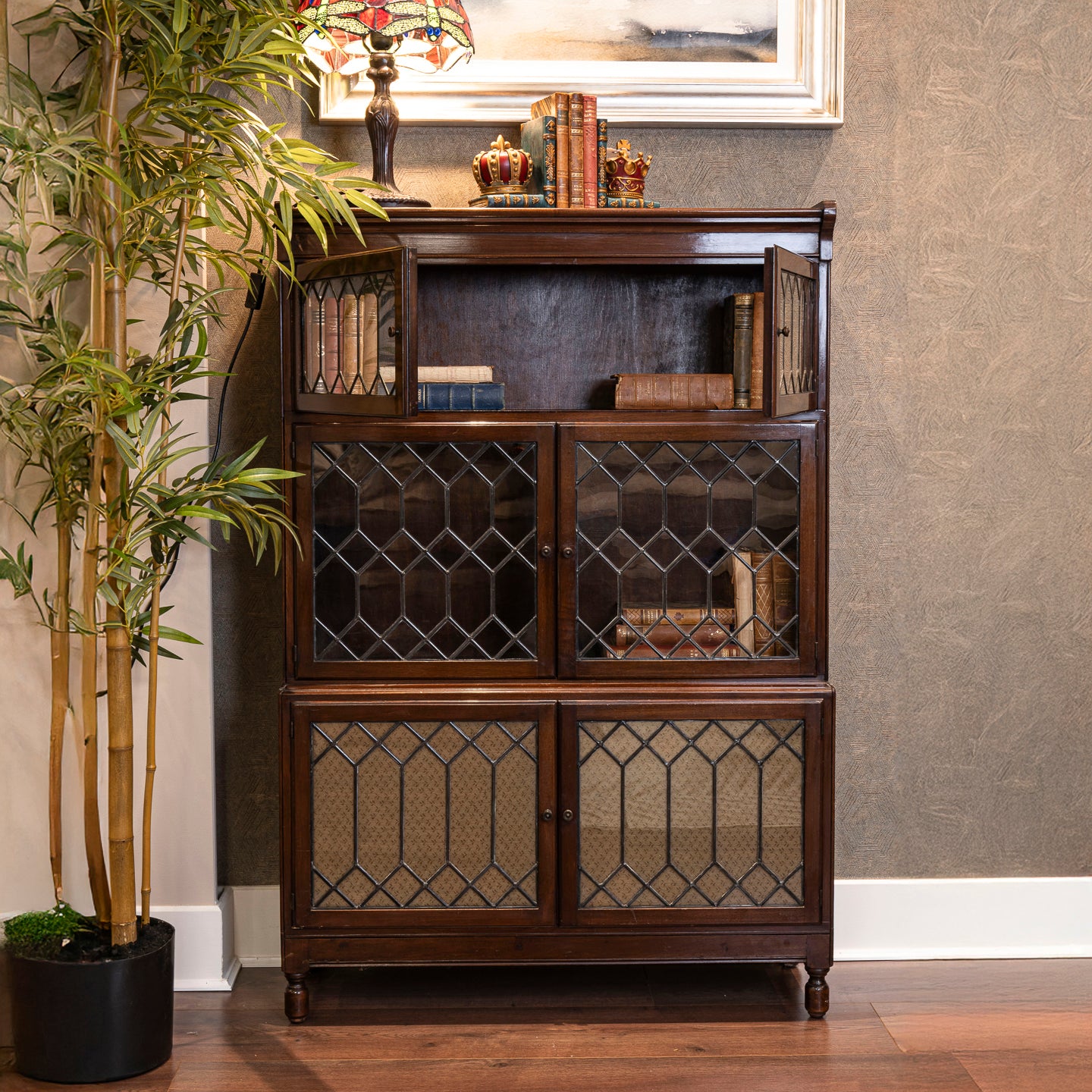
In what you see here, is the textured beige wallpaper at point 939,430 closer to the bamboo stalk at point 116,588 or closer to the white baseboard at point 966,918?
the white baseboard at point 966,918

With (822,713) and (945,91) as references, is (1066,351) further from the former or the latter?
(822,713)

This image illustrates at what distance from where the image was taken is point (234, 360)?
2.63 meters

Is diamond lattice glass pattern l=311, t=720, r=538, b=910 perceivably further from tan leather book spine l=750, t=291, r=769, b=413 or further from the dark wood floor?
tan leather book spine l=750, t=291, r=769, b=413

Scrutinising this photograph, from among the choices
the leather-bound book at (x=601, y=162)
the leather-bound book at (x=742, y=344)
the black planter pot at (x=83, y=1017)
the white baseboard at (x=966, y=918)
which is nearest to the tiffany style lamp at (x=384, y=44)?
the leather-bound book at (x=601, y=162)

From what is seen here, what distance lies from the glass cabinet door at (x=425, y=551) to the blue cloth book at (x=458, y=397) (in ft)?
0.25

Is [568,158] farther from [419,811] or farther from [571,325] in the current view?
[419,811]

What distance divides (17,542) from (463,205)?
1246 millimetres

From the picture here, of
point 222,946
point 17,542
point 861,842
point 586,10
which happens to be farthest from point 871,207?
point 222,946

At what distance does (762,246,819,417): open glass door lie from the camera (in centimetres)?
218

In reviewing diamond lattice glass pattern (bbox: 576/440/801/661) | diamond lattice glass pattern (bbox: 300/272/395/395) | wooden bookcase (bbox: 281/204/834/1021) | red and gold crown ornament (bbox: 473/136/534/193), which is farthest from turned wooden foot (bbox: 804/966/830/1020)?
red and gold crown ornament (bbox: 473/136/534/193)

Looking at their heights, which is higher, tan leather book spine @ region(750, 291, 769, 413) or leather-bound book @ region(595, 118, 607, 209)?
leather-bound book @ region(595, 118, 607, 209)

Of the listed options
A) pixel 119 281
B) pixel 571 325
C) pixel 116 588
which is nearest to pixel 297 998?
pixel 116 588

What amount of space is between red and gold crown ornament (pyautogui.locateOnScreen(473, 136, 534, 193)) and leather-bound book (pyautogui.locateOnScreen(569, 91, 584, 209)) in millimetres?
95

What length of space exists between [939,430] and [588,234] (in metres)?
1.00
